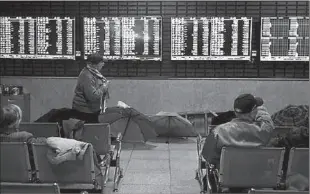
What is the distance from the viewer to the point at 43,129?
16.6ft

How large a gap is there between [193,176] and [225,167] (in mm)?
1882

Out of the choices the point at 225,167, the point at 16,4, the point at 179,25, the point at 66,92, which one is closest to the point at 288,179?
the point at 225,167

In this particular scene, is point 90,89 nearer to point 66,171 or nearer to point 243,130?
point 66,171

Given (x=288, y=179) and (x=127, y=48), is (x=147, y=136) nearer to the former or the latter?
(x=127, y=48)

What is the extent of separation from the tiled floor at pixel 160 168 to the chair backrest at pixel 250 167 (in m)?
1.21

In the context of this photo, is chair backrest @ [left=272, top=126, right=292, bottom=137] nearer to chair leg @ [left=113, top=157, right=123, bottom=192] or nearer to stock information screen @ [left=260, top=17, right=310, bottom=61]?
chair leg @ [left=113, top=157, right=123, bottom=192]

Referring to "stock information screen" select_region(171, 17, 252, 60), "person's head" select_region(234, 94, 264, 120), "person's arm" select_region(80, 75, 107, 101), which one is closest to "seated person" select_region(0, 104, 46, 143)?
"person's head" select_region(234, 94, 264, 120)

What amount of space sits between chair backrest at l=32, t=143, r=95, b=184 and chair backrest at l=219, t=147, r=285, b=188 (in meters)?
1.12

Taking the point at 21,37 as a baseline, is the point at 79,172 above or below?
below

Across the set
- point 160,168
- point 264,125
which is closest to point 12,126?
point 264,125

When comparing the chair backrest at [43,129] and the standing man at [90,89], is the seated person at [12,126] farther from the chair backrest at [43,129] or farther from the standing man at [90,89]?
the standing man at [90,89]

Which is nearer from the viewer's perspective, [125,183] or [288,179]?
[288,179]

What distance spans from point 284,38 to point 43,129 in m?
4.98

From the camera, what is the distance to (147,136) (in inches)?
294
